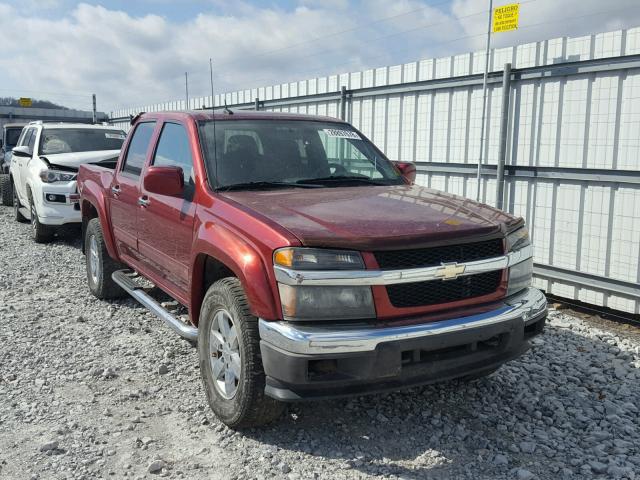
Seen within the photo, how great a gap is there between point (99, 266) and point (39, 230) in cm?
383

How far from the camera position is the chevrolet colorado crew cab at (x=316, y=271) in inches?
110

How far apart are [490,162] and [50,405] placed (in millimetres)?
5223

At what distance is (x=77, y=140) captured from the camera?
9867mm

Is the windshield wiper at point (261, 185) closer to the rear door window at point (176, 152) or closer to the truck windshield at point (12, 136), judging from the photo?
the rear door window at point (176, 152)

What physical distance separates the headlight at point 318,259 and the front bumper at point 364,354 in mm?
286

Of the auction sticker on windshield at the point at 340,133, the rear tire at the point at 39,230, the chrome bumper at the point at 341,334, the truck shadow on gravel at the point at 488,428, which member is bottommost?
the truck shadow on gravel at the point at 488,428

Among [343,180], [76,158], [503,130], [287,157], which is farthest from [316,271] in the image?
[76,158]

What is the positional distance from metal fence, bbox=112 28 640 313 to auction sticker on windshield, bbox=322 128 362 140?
246 cm

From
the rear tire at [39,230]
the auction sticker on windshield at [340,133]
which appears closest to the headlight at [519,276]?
the auction sticker on windshield at [340,133]

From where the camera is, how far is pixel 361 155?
181 inches

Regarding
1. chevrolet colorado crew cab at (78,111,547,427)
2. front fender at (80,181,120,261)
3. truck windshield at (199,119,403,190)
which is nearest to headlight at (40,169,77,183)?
front fender at (80,181,120,261)

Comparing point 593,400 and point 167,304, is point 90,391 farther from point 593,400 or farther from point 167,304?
point 593,400

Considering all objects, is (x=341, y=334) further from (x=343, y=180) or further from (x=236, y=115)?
(x=236, y=115)

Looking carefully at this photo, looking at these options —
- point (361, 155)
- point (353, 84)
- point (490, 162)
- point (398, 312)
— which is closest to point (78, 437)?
point (398, 312)
